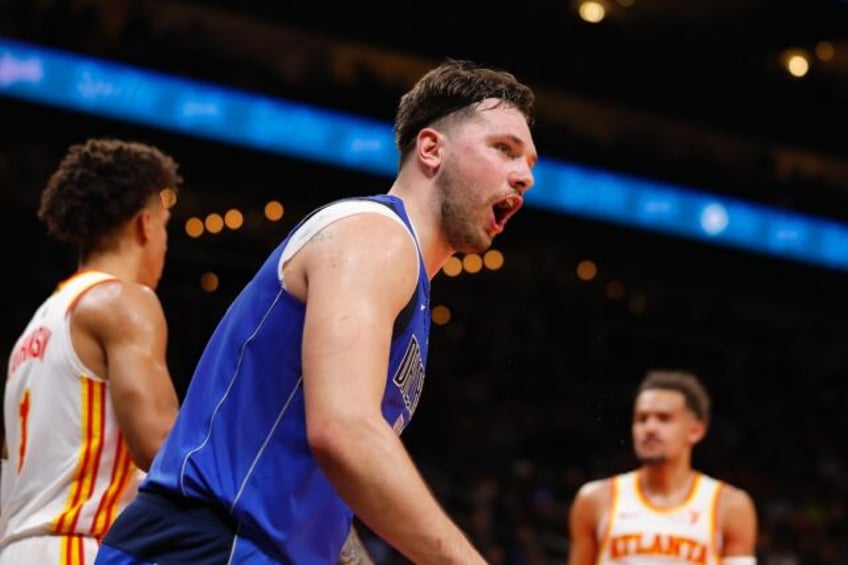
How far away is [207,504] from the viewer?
7.55ft

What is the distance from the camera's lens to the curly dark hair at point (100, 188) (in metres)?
3.96

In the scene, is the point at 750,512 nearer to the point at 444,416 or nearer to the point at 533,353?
the point at 444,416

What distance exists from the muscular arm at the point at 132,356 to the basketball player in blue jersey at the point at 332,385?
1.07 meters

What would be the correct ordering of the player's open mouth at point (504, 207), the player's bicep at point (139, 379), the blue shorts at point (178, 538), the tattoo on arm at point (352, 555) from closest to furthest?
1. the blue shorts at point (178, 538)
2. the player's open mouth at point (504, 207)
3. the tattoo on arm at point (352, 555)
4. the player's bicep at point (139, 379)

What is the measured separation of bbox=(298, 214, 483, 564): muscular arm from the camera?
2023mm

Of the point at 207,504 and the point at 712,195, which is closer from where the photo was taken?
the point at 207,504

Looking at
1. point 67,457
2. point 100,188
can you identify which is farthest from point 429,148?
point 100,188

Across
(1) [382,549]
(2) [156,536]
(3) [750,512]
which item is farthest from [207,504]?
(1) [382,549]

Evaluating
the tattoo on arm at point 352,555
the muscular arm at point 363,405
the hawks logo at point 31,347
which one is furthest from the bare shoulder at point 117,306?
the muscular arm at point 363,405

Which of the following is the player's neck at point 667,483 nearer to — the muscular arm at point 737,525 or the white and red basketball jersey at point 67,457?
the muscular arm at point 737,525

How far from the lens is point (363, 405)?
2.05m

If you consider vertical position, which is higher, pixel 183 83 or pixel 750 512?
pixel 183 83

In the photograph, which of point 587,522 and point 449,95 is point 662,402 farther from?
point 449,95

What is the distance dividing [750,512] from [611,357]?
10.5 meters
